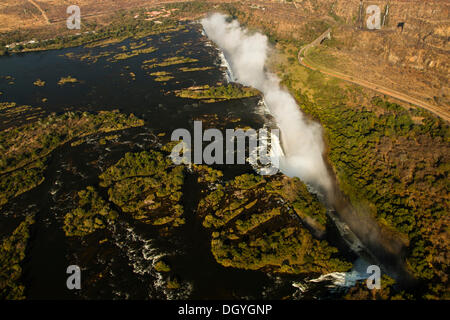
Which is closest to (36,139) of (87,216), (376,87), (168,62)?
(87,216)

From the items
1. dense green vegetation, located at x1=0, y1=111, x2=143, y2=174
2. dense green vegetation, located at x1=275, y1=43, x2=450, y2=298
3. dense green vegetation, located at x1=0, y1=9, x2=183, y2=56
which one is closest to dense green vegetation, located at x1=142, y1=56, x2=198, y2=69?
dense green vegetation, located at x1=0, y1=111, x2=143, y2=174

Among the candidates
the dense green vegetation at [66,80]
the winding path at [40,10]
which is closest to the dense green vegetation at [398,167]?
the dense green vegetation at [66,80]

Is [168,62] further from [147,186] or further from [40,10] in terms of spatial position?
[40,10]

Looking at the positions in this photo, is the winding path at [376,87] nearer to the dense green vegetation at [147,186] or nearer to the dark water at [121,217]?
the dark water at [121,217]

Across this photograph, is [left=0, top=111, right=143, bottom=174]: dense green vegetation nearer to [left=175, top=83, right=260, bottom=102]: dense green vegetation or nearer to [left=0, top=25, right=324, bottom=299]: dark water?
[left=0, top=25, right=324, bottom=299]: dark water

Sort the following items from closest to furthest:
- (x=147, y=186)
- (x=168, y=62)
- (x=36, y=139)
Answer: (x=147, y=186) → (x=36, y=139) → (x=168, y=62)
